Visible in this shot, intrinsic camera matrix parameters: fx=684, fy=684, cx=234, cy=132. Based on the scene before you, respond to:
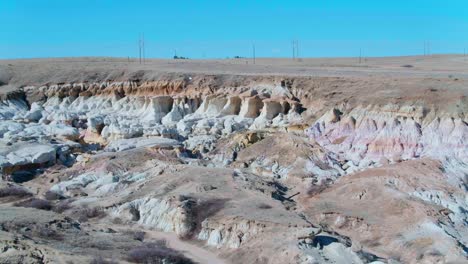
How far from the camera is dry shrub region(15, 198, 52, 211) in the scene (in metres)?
31.6

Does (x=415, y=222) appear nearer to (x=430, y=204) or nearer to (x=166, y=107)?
(x=430, y=204)

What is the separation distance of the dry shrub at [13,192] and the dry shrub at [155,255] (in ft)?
39.9

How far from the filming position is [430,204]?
2777cm

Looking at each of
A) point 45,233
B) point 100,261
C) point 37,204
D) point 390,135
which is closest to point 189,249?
point 100,261

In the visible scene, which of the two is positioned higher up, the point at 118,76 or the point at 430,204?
the point at 118,76

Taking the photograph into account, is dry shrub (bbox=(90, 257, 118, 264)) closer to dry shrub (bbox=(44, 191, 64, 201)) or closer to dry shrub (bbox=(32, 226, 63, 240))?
dry shrub (bbox=(32, 226, 63, 240))

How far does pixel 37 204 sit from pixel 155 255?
10.9 metres

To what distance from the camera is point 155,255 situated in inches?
916

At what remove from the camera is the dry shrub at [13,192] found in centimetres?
3422

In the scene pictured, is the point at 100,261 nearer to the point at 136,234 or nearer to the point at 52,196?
the point at 136,234

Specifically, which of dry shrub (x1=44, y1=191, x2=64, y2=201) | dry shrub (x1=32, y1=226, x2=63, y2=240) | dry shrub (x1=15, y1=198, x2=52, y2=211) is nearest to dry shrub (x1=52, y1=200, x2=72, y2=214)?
dry shrub (x1=15, y1=198, x2=52, y2=211)

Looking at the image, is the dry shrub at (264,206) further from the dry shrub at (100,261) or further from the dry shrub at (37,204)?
the dry shrub at (37,204)

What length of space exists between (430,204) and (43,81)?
39762mm

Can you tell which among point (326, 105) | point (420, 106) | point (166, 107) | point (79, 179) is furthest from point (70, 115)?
point (420, 106)
